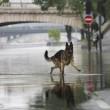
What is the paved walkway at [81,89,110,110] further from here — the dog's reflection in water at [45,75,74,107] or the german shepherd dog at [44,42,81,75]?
the german shepherd dog at [44,42,81,75]

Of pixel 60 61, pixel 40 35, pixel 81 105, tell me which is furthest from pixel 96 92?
pixel 40 35

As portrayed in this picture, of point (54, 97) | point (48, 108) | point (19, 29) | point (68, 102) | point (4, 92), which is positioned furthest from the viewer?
point (19, 29)

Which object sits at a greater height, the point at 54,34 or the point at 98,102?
the point at 54,34

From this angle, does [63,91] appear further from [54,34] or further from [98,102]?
[54,34]

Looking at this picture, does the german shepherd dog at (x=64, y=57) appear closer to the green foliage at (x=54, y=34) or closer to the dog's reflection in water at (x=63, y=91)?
the dog's reflection in water at (x=63, y=91)

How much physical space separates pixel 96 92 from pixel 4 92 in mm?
2684

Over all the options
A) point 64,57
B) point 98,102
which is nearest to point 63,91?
point 98,102

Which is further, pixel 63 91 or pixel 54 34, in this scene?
pixel 54 34

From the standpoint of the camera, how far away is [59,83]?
18.5 meters

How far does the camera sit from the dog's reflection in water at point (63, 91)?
45.2ft

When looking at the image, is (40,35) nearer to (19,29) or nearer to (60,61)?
(19,29)

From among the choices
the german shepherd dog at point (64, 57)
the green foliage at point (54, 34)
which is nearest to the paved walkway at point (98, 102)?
the german shepherd dog at point (64, 57)

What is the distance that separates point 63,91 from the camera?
1585 centimetres

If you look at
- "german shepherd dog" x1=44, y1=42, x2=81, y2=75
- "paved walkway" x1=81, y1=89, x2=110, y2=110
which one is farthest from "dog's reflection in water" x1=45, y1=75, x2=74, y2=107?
"german shepherd dog" x1=44, y1=42, x2=81, y2=75
